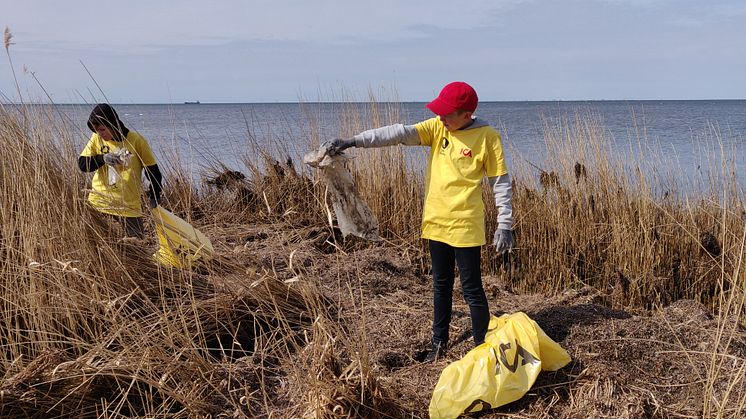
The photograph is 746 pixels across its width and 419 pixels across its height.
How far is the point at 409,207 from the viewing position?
5109 mm

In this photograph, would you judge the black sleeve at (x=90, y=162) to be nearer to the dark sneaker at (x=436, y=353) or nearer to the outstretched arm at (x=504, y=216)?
the dark sneaker at (x=436, y=353)

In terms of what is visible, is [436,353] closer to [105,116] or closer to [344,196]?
[344,196]

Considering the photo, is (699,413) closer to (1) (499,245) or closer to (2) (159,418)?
(1) (499,245)

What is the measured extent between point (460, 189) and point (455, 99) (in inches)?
15.7

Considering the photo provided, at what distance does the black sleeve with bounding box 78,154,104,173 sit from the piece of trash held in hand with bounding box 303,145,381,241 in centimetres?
126

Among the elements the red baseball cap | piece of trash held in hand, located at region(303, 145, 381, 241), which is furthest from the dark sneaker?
the red baseball cap

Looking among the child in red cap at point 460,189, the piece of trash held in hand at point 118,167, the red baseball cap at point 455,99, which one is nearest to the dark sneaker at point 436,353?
the child in red cap at point 460,189

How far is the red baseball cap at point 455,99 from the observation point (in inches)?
110

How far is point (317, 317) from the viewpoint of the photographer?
230 cm

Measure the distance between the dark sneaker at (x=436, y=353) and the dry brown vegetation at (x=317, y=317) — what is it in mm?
68

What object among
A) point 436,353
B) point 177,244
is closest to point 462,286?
point 436,353

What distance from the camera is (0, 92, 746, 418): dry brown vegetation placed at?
2.39 m

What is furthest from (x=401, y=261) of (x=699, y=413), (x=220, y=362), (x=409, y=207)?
(x=699, y=413)

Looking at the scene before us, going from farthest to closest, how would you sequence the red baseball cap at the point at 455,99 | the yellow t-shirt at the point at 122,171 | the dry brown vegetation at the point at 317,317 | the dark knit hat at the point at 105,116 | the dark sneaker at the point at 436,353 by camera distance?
the dark knit hat at the point at 105,116 < the yellow t-shirt at the point at 122,171 < the dark sneaker at the point at 436,353 < the red baseball cap at the point at 455,99 < the dry brown vegetation at the point at 317,317
